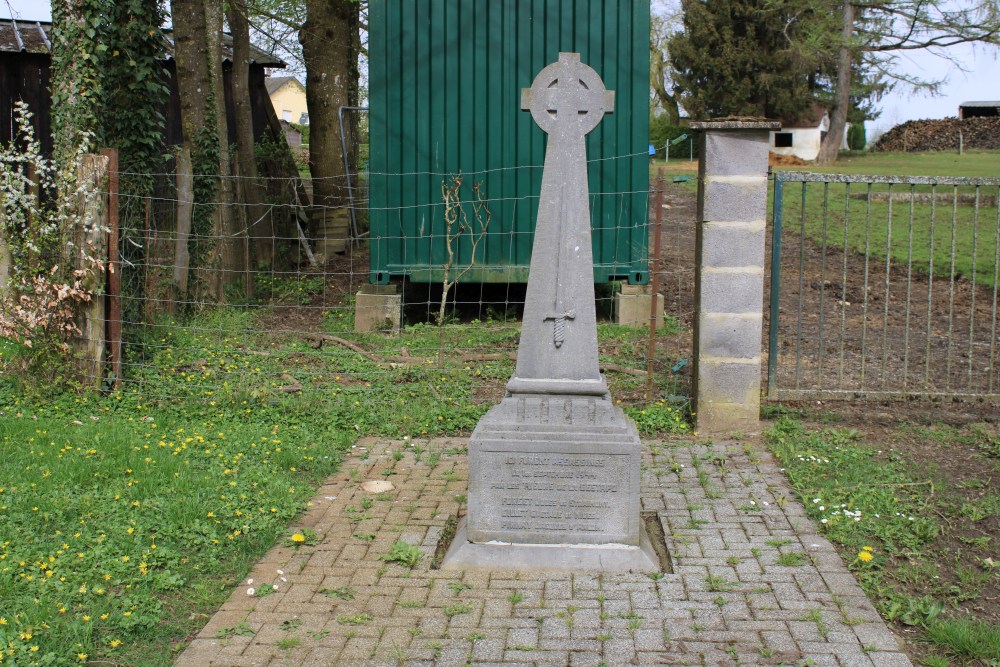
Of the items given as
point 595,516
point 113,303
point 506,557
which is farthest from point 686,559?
point 113,303

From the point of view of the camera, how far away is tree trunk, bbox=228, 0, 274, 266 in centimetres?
1376

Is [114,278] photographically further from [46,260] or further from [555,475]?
[555,475]

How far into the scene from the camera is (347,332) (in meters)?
10.7

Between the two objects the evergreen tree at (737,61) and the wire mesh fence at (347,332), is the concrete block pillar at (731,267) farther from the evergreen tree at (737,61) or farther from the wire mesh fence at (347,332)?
the evergreen tree at (737,61)

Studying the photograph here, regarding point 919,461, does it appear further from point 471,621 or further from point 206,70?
point 206,70

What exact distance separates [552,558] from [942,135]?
39401 millimetres

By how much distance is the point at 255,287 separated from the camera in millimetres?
13039

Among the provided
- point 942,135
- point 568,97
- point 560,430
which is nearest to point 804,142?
point 942,135

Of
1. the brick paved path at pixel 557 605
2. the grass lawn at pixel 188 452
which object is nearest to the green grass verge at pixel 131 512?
the grass lawn at pixel 188 452

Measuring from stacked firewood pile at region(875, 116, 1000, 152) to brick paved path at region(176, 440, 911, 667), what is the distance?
114ft

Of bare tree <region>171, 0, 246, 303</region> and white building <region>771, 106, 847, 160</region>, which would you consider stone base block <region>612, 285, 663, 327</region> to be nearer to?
bare tree <region>171, 0, 246, 303</region>

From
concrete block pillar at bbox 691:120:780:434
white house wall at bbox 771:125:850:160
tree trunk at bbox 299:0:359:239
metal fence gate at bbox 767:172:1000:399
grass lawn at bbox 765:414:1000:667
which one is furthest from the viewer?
white house wall at bbox 771:125:850:160

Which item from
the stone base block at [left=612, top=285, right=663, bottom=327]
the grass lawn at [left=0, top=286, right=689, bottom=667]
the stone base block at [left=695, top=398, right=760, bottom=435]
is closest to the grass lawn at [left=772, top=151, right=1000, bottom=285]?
the stone base block at [left=612, top=285, right=663, bottom=327]

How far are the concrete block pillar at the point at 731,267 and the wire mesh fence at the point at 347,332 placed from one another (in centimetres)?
42
